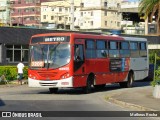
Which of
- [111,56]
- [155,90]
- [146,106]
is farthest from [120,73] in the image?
[146,106]

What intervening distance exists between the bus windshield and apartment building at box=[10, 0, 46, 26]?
393 ft

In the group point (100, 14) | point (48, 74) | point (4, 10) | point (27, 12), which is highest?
point (4, 10)

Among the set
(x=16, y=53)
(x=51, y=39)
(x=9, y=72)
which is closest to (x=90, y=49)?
(x=51, y=39)

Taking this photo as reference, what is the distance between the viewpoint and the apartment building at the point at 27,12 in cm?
14562

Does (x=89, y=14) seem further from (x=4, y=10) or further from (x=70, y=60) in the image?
(x=70, y=60)

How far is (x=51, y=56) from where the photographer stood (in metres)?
24.7

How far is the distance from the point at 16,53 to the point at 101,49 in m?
20.5

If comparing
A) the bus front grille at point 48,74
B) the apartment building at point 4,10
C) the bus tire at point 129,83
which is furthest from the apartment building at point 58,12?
the bus front grille at point 48,74

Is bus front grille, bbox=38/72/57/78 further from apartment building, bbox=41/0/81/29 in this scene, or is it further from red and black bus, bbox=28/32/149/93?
apartment building, bbox=41/0/81/29

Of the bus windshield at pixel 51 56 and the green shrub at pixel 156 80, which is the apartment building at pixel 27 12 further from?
the green shrub at pixel 156 80

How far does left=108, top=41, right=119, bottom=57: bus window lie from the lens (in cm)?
2905

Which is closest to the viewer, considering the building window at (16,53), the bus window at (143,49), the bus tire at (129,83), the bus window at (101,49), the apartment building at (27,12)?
the bus window at (101,49)

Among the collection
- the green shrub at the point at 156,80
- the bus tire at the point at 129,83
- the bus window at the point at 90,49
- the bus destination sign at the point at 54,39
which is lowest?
the bus tire at the point at 129,83

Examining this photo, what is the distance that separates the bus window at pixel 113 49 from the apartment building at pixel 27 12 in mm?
115705
